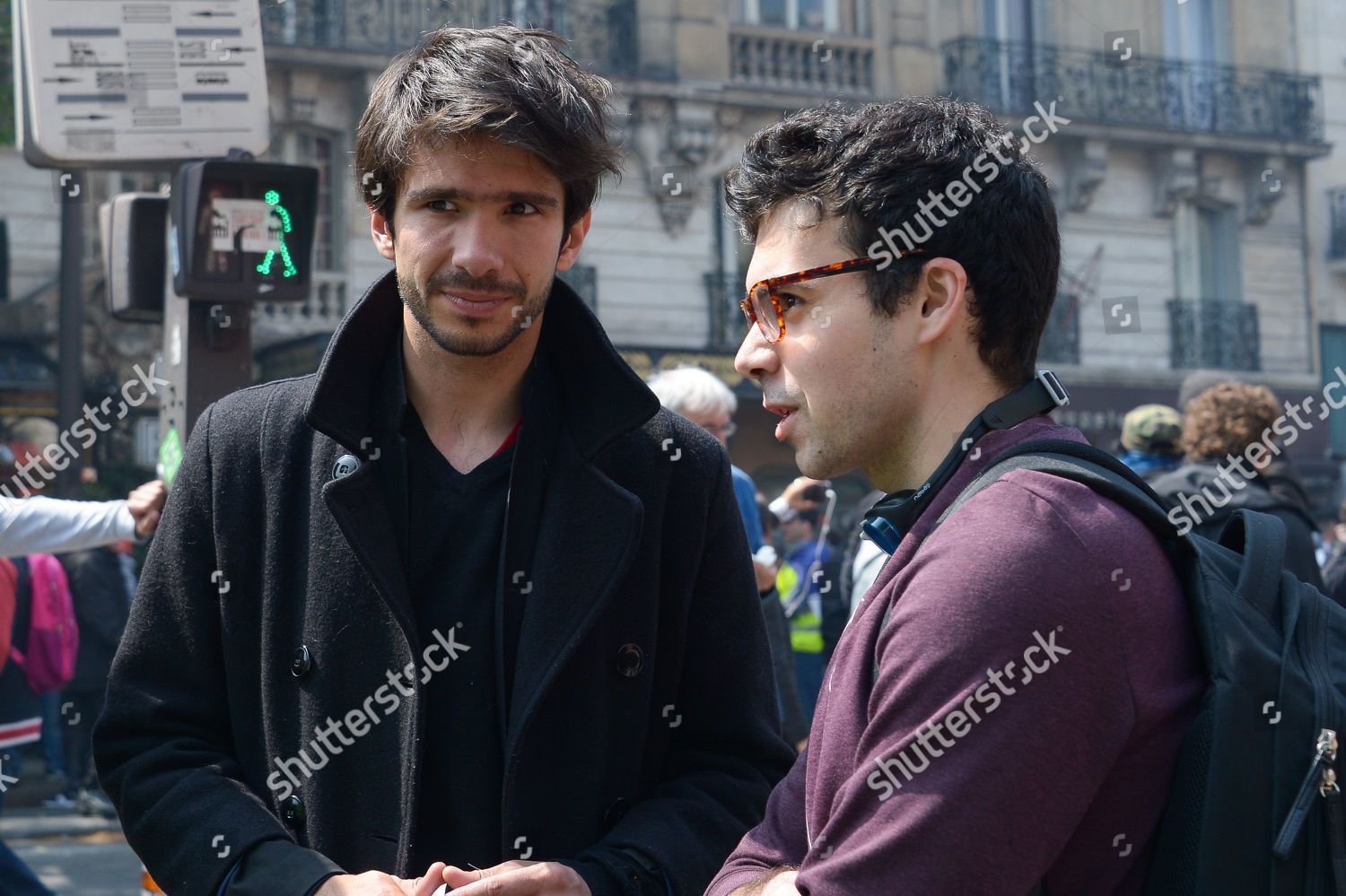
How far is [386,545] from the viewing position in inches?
97.5

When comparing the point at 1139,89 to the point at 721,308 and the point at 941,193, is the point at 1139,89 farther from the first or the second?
the point at 941,193

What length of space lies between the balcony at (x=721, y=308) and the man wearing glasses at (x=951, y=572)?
715 inches

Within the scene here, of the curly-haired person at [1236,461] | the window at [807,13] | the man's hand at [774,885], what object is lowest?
the man's hand at [774,885]

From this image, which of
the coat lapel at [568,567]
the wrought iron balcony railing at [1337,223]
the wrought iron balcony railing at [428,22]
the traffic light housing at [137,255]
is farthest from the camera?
the wrought iron balcony railing at [1337,223]

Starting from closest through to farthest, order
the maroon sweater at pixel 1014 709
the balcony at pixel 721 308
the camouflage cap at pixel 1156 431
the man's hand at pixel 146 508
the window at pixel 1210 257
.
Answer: the maroon sweater at pixel 1014 709 → the man's hand at pixel 146 508 → the camouflage cap at pixel 1156 431 → the balcony at pixel 721 308 → the window at pixel 1210 257

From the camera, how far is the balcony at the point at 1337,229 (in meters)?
24.9

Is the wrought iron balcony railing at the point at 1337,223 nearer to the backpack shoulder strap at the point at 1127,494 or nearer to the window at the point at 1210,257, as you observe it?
the window at the point at 1210,257

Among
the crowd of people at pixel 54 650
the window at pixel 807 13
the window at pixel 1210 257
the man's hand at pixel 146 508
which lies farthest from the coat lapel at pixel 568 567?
the window at pixel 1210 257

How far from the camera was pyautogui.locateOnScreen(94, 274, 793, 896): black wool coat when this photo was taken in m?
2.46

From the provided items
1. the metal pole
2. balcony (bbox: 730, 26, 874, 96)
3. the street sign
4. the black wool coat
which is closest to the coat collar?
the black wool coat

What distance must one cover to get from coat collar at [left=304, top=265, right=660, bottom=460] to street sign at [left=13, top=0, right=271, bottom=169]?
231 cm

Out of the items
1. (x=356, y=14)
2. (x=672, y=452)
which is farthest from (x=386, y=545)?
(x=356, y=14)

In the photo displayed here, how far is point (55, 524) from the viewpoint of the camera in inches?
182

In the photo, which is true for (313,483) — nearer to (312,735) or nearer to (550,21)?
(312,735)
